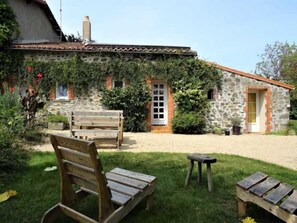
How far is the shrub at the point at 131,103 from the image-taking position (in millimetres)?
11875

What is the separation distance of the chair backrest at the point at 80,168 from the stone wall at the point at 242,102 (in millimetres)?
10525

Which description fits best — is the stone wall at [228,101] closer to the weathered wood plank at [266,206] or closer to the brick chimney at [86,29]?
the brick chimney at [86,29]

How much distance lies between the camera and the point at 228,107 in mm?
12500

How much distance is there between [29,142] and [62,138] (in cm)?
582

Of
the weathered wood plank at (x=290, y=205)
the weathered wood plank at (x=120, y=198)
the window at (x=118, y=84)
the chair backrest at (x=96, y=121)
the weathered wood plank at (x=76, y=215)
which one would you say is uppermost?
the window at (x=118, y=84)

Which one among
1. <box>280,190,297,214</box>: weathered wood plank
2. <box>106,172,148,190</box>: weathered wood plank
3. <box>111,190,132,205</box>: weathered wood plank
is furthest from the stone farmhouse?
<box>280,190,297,214</box>: weathered wood plank

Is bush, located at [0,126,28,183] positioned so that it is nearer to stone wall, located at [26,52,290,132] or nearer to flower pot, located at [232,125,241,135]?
stone wall, located at [26,52,290,132]

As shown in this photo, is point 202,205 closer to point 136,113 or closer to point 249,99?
point 136,113

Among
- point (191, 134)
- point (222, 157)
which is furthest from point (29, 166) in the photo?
point (191, 134)

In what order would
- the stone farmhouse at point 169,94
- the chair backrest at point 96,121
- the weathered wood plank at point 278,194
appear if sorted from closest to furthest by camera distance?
1. the weathered wood plank at point 278,194
2. the chair backrest at point 96,121
3. the stone farmhouse at point 169,94

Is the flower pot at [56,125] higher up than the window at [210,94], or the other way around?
the window at [210,94]

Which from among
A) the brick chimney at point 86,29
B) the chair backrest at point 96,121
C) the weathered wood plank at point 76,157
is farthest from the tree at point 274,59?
the weathered wood plank at point 76,157

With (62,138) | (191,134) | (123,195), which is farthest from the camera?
(191,134)

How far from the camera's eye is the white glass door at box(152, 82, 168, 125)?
12.8 metres
